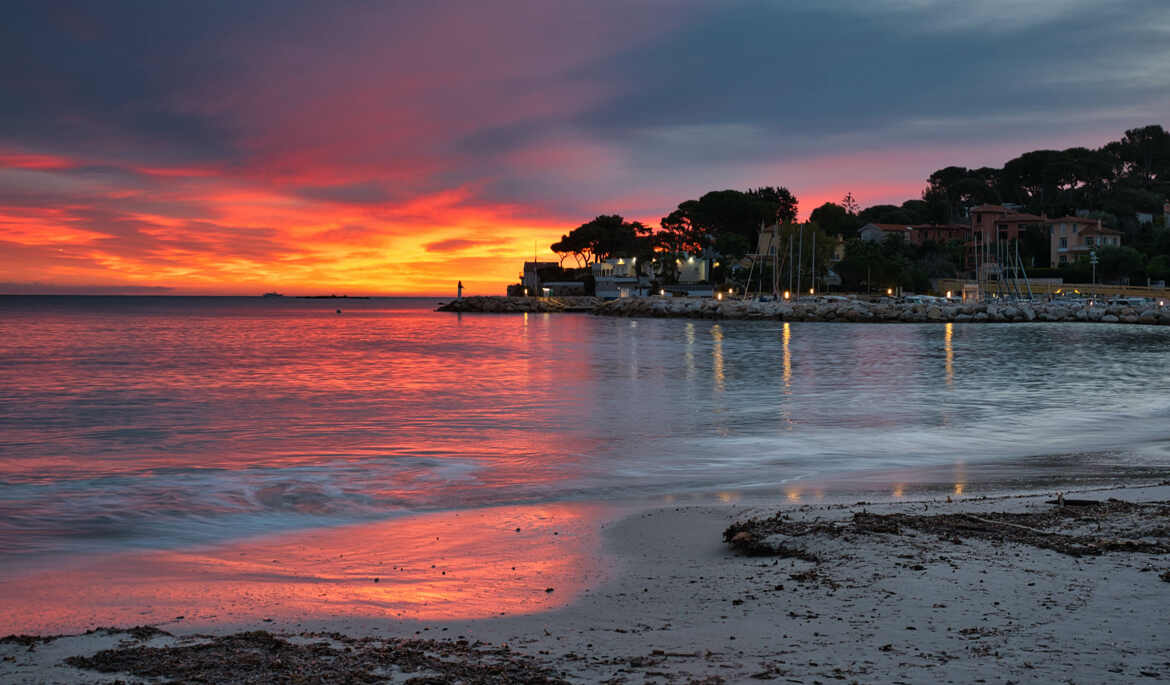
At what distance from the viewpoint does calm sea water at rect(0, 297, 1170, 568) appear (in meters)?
12.2

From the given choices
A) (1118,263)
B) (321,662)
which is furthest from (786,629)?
(1118,263)

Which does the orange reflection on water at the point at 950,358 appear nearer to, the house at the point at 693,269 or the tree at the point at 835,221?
the house at the point at 693,269

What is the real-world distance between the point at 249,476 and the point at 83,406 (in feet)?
48.8

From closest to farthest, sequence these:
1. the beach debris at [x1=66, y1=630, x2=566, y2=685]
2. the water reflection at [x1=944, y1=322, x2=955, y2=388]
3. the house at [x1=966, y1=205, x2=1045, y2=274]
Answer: the beach debris at [x1=66, y1=630, x2=566, y2=685] < the water reflection at [x1=944, y1=322, x2=955, y2=388] < the house at [x1=966, y1=205, x2=1045, y2=274]

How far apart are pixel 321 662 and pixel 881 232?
13348 centimetres

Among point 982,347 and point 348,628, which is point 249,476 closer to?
point 348,628

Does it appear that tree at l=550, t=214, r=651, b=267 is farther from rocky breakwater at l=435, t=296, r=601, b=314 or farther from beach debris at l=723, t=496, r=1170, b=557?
beach debris at l=723, t=496, r=1170, b=557

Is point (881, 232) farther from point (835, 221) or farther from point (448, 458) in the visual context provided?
point (448, 458)

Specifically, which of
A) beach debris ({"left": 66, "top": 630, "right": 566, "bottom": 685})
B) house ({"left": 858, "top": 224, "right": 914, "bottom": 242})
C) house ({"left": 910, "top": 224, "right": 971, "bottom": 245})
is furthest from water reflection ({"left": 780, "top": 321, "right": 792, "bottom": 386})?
house ({"left": 910, "top": 224, "right": 971, "bottom": 245})

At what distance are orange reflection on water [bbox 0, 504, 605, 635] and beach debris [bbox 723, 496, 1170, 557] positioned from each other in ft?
5.18

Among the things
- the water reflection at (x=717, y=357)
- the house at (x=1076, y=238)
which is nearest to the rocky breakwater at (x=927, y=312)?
the water reflection at (x=717, y=357)

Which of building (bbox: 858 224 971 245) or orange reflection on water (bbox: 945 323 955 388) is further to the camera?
building (bbox: 858 224 971 245)

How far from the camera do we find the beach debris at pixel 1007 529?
739cm

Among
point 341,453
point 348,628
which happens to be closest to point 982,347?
point 341,453
